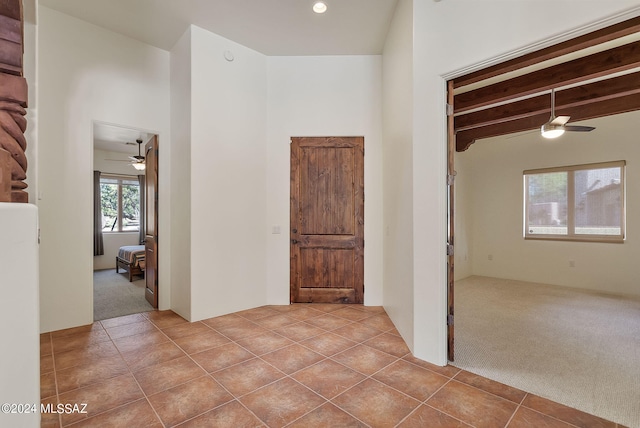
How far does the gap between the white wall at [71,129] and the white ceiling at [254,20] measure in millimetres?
259

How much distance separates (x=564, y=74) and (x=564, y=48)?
1943 mm

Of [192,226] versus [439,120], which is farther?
[192,226]

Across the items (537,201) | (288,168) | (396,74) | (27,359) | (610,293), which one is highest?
(396,74)

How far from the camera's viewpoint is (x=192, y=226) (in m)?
3.55

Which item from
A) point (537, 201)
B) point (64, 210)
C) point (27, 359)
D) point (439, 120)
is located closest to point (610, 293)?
point (537, 201)

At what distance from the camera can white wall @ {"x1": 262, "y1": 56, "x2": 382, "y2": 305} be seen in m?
4.14

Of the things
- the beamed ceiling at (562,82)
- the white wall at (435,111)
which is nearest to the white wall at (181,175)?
the white wall at (435,111)

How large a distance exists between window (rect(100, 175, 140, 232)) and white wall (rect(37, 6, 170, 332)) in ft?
16.1

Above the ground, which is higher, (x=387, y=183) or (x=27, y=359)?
(x=387, y=183)

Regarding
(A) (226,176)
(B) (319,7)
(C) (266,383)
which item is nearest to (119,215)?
(A) (226,176)

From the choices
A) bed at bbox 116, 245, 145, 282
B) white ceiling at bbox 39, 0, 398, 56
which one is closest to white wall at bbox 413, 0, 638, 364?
white ceiling at bbox 39, 0, 398, 56

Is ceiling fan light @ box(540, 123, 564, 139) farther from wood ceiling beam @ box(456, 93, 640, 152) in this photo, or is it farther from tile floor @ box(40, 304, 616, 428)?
tile floor @ box(40, 304, 616, 428)

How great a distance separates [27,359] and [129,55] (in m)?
4.15

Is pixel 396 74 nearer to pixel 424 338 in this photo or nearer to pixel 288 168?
pixel 288 168
